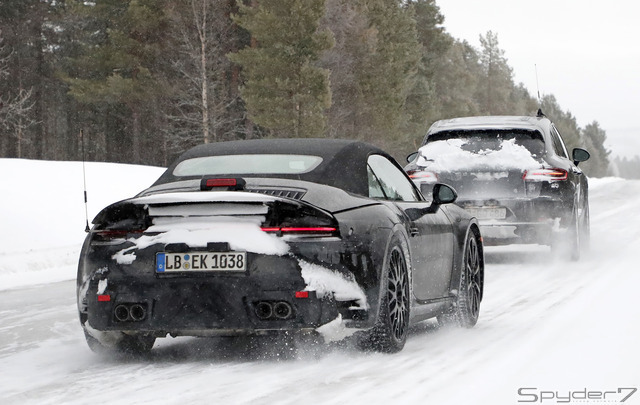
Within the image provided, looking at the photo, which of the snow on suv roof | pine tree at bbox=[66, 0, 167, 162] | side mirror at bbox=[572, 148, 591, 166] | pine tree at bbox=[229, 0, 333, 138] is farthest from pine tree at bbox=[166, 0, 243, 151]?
the snow on suv roof

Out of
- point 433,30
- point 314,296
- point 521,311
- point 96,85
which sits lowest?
point 521,311

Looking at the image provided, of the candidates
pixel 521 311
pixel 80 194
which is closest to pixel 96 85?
pixel 80 194

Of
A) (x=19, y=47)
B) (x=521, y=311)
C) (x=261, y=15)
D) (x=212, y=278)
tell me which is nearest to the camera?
(x=212, y=278)

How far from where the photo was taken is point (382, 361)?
5.88 metres

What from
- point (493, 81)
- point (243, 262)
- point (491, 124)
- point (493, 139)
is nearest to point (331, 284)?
point (243, 262)

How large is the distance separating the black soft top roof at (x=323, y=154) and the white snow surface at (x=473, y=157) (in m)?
5.96

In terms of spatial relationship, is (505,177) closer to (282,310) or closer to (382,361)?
(382,361)

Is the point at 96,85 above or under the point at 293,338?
above

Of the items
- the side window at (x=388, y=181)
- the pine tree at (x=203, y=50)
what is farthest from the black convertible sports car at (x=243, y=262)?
the pine tree at (x=203, y=50)

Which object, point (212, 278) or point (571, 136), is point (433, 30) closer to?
point (212, 278)

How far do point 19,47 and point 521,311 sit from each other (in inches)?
2403

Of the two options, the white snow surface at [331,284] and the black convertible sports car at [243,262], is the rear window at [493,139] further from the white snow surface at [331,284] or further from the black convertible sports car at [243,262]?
the white snow surface at [331,284]

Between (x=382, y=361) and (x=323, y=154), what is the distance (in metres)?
1.33

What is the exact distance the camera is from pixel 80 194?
2252 cm
